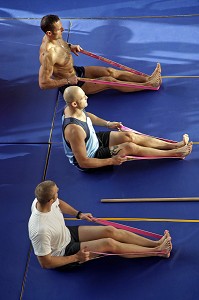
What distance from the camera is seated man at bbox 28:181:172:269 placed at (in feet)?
11.2

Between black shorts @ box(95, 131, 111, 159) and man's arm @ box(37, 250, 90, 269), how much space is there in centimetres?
125

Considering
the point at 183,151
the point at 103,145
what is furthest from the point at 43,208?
the point at 183,151

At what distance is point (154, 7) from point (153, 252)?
4200 mm

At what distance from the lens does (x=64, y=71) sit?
5.28 metres

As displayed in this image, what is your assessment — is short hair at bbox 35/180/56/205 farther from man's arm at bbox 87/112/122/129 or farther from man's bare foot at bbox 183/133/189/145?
man's bare foot at bbox 183/133/189/145

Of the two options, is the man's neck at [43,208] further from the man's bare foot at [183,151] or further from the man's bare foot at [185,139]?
the man's bare foot at [185,139]

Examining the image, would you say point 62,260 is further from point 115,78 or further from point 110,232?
point 115,78

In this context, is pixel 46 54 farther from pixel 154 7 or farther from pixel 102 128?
pixel 154 7

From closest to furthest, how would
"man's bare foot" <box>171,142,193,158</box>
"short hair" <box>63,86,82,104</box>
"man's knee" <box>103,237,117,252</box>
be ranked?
"man's knee" <box>103,237,117,252</box> < "short hair" <box>63,86,82,104</box> < "man's bare foot" <box>171,142,193,158</box>

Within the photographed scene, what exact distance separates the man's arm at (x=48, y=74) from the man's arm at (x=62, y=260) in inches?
88.3

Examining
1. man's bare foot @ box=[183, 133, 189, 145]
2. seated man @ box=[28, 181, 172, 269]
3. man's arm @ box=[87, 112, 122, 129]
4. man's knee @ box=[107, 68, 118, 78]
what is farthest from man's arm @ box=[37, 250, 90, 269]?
man's knee @ box=[107, 68, 118, 78]

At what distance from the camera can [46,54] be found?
16.4 feet

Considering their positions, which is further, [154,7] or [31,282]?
[154,7]

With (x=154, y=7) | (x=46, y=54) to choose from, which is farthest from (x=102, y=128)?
(x=154, y=7)
